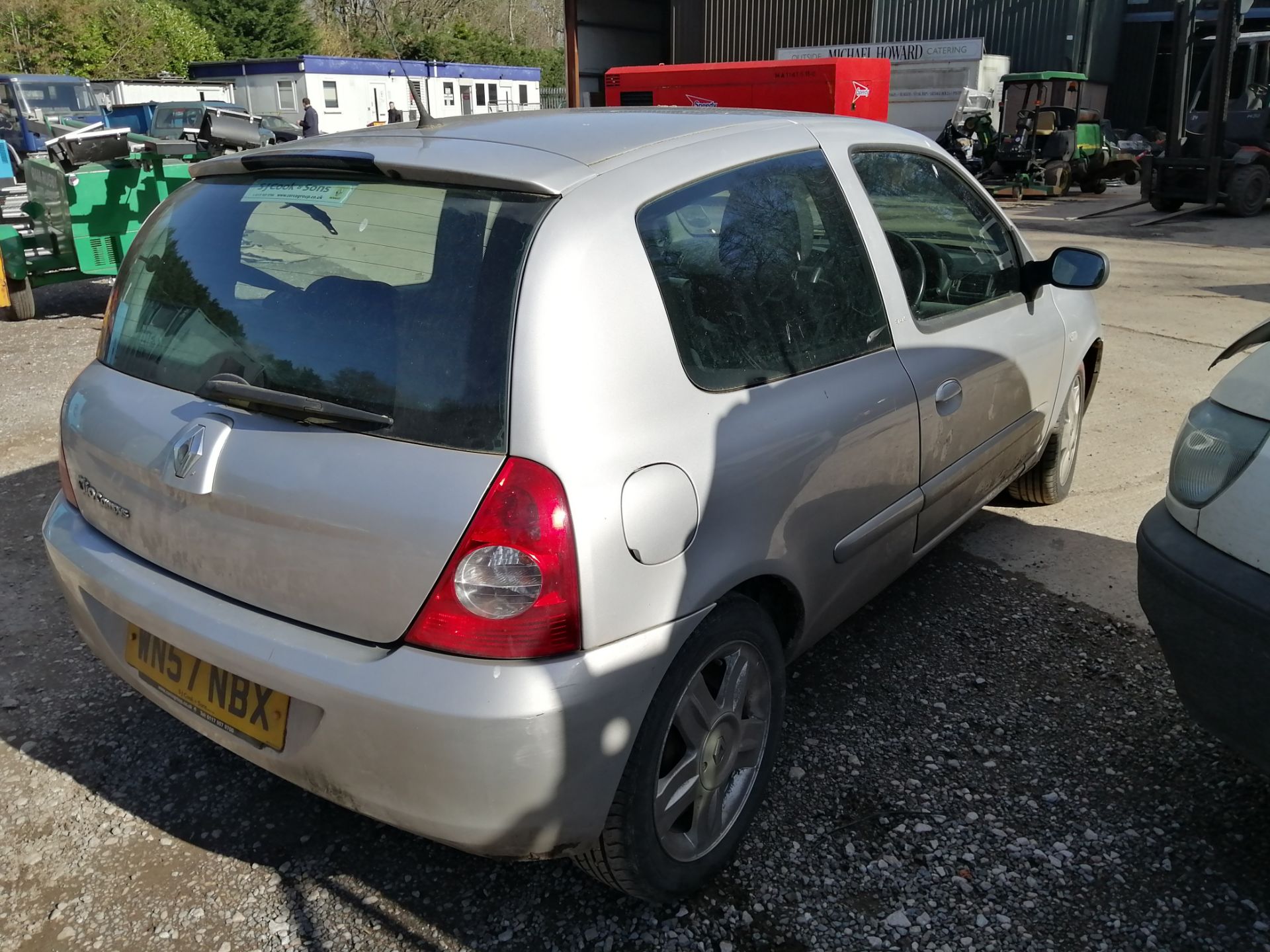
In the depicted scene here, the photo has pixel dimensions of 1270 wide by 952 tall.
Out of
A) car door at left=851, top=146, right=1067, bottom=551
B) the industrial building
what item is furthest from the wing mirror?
the industrial building

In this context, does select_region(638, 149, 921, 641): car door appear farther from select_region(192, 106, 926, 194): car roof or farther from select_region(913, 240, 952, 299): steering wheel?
select_region(913, 240, 952, 299): steering wheel

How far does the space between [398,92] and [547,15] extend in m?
35.2

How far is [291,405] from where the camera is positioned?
1973mm

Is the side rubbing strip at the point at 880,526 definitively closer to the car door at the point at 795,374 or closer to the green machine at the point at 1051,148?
the car door at the point at 795,374

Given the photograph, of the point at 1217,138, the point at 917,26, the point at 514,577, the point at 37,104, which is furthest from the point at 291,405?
the point at 917,26

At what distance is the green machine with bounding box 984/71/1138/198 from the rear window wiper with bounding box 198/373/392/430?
1906cm

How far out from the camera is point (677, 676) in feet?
6.59

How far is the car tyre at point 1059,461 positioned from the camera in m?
4.11

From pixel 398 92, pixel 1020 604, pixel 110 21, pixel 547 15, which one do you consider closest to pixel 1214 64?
pixel 1020 604

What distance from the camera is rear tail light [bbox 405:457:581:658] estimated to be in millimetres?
1778

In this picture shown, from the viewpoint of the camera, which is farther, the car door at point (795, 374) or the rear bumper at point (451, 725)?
the car door at point (795, 374)

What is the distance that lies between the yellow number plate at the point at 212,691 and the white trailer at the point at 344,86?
34.0m

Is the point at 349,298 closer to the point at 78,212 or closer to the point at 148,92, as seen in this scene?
the point at 78,212

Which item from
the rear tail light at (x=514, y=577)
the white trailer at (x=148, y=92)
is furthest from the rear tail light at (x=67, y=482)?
the white trailer at (x=148, y=92)
